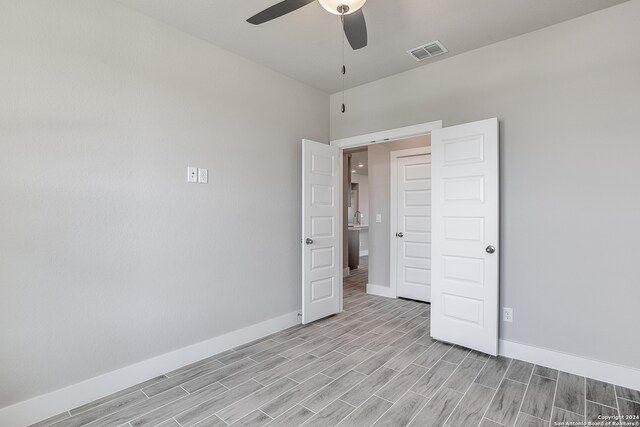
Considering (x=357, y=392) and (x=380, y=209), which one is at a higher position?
(x=380, y=209)

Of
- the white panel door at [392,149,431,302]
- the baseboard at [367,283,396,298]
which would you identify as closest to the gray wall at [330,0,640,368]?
the white panel door at [392,149,431,302]

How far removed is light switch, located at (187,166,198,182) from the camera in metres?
2.78

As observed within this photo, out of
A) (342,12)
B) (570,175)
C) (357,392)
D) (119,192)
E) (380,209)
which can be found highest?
(342,12)

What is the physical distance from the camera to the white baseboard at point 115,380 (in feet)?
6.39

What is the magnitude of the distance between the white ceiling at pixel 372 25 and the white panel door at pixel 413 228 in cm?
170

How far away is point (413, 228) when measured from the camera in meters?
4.66

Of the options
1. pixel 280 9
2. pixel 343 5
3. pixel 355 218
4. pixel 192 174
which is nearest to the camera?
pixel 343 5

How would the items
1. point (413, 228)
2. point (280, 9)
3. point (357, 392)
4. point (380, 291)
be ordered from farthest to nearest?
point (380, 291) → point (413, 228) → point (357, 392) → point (280, 9)

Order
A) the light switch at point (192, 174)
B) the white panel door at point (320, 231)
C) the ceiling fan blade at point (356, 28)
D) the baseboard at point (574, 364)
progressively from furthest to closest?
the white panel door at point (320, 231) < the light switch at point (192, 174) < the baseboard at point (574, 364) < the ceiling fan blade at point (356, 28)

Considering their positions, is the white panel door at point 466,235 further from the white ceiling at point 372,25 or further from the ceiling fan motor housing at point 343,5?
the ceiling fan motor housing at point 343,5

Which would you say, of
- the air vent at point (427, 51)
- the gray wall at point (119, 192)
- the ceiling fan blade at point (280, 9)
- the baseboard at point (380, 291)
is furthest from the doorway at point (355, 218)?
the ceiling fan blade at point (280, 9)

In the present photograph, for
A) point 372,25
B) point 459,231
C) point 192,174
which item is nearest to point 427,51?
point 372,25

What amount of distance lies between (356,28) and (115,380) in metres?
3.06

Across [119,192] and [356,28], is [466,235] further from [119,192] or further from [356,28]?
[119,192]
